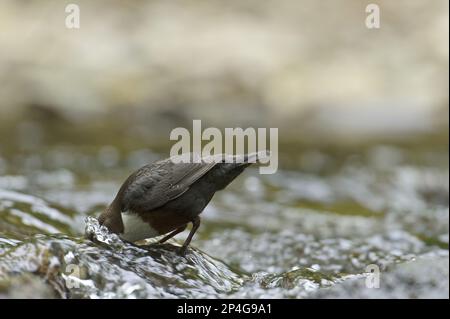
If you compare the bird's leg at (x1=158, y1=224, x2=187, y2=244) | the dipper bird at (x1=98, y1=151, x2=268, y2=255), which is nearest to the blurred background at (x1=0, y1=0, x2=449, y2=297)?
the bird's leg at (x1=158, y1=224, x2=187, y2=244)

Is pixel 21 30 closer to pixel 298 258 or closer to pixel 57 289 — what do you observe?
pixel 298 258

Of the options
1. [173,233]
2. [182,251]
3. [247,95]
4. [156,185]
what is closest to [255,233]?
[173,233]

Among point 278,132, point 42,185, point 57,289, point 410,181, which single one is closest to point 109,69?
point 278,132

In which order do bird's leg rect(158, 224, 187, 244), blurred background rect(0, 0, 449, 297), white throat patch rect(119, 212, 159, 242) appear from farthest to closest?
blurred background rect(0, 0, 449, 297) < bird's leg rect(158, 224, 187, 244) < white throat patch rect(119, 212, 159, 242)

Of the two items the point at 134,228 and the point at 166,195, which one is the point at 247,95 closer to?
the point at 166,195

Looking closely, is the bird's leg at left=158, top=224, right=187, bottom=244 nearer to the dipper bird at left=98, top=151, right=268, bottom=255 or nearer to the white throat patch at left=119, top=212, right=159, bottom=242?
the dipper bird at left=98, top=151, right=268, bottom=255

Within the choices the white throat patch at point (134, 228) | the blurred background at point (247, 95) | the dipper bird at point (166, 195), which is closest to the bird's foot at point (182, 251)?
the dipper bird at point (166, 195)

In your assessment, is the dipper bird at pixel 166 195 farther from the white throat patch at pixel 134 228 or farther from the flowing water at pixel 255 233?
the flowing water at pixel 255 233

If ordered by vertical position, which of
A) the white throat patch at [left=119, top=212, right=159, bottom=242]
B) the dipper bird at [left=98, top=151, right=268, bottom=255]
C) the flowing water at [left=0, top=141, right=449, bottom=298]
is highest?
the dipper bird at [left=98, top=151, right=268, bottom=255]
